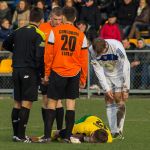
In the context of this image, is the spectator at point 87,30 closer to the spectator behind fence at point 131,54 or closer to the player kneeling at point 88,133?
the spectator behind fence at point 131,54

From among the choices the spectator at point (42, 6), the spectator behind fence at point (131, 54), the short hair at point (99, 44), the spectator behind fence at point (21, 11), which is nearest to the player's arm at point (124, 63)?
the short hair at point (99, 44)

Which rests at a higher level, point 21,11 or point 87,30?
point 21,11

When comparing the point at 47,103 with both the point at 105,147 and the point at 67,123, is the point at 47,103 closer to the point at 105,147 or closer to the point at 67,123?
the point at 67,123

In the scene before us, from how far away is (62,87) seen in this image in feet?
42.8

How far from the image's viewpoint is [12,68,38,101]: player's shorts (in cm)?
1323

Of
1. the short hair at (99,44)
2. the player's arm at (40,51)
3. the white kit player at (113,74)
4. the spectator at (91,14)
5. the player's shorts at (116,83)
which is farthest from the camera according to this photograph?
the spectator at (91,14)

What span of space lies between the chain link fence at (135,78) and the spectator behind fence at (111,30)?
97cm

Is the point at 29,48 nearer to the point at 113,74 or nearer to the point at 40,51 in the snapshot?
the point at 40,51

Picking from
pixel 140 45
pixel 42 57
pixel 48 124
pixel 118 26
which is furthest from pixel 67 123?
pixel 118 26

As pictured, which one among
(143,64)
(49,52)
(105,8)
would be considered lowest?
(143,64)

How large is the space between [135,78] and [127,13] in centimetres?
293

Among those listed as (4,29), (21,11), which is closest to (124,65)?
(4,29)

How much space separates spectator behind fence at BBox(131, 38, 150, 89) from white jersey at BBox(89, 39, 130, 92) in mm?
7447

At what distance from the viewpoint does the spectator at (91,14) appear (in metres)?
24.4
